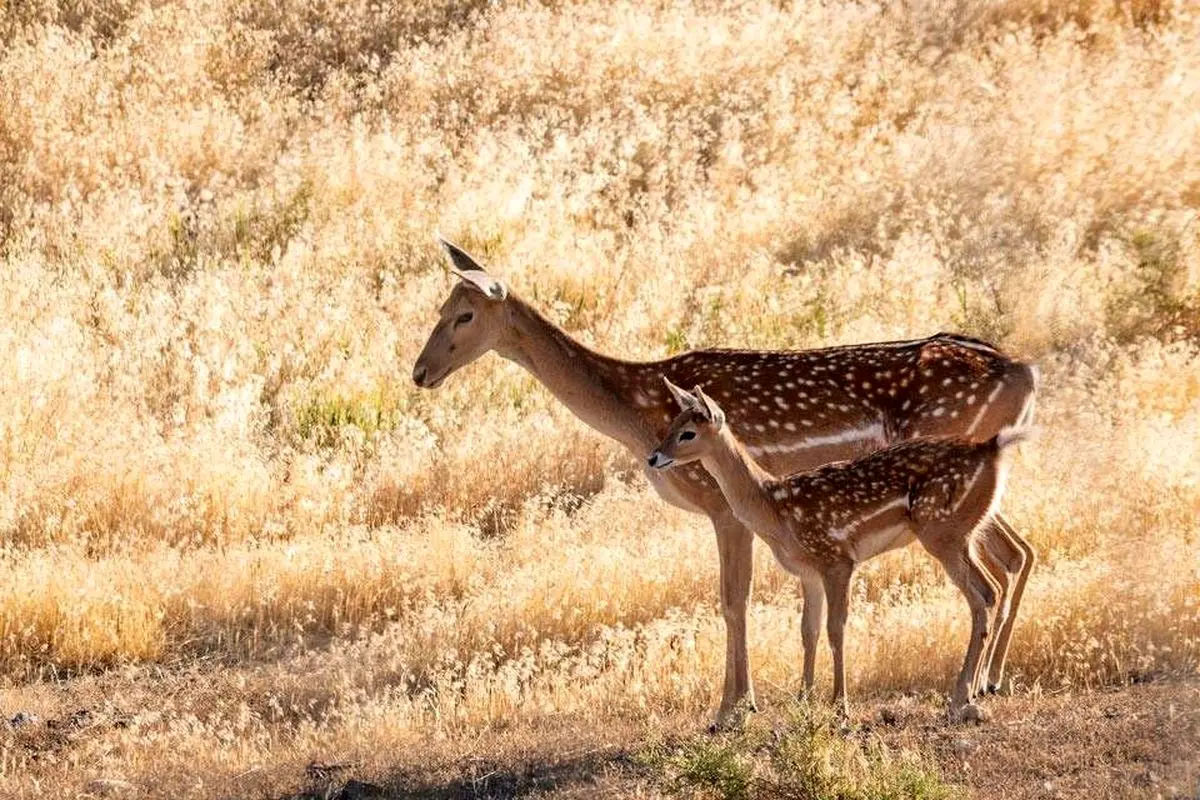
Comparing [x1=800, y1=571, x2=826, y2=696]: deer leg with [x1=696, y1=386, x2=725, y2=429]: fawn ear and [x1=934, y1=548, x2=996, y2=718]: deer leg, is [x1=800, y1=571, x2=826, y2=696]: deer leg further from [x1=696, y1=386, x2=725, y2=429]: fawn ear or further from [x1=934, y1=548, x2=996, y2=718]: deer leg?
[x1=696, y1=386, x2=725, y2=429]: fawn ear

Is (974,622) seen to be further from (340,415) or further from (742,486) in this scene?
(340,415)

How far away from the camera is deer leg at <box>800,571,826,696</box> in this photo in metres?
9.59

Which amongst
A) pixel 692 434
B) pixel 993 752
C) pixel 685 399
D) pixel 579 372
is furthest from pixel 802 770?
pixel 579 372

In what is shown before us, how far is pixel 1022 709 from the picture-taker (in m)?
9.63

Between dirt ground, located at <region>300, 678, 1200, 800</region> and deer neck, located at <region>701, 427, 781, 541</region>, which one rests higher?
deer neck, located at <region>701, 427, 781, 541</region>

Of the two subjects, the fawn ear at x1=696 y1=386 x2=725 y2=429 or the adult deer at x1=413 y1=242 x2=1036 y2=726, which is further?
the adult deer at x1=413 y1=242 x2=1036 y2=726

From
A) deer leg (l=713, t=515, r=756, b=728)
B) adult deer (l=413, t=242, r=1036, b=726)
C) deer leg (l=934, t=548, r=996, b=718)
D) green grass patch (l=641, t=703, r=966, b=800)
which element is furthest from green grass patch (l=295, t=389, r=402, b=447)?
green grass patch (l=641, t=703, r=966, b=800)

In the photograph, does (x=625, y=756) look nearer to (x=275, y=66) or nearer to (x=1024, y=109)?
(x=1024, y=109)

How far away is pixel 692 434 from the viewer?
9.43m

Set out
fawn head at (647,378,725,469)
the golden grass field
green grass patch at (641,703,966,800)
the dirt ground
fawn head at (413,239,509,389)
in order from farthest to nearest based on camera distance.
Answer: fawn head at (413,239,509,389) < the golden grass field < fawn head at (647,378,725,469) < the dirt ground < green grass patch at (641,703,966,800)

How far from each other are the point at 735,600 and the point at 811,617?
48cm

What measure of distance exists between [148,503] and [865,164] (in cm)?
970

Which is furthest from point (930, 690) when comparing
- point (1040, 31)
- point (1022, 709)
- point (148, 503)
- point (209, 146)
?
point (1040, 31)

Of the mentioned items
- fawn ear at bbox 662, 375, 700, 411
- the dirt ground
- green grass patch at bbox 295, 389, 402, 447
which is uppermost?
fawn ear at bbox 662, 375, 700, 411
